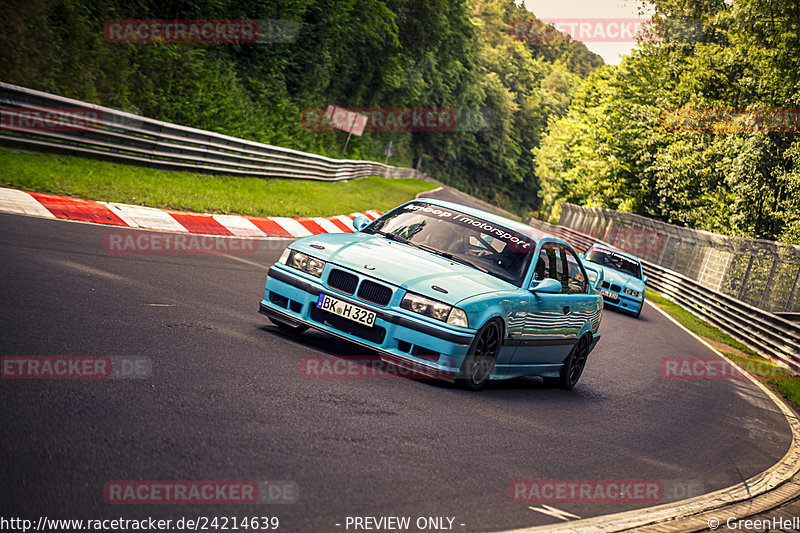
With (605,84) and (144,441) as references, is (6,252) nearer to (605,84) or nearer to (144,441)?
(144,441)

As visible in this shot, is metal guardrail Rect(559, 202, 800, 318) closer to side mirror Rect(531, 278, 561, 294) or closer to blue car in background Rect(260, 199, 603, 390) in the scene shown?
blue car in background Rect(260, 199, 603, 390)

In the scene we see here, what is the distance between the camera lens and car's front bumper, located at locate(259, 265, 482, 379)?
21.0ft

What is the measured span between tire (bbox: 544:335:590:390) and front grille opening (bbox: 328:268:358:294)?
9.82 feet

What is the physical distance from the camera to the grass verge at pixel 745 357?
13453mm

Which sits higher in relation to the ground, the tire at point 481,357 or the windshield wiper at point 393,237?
the windshield wiper at point 393,237

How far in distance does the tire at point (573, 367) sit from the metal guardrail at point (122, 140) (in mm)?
9483

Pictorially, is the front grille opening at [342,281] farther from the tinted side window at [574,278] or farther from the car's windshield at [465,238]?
the tinted side window at [574,278]

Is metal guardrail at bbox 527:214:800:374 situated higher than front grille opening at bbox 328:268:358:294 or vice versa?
front grille opening at bbox 328:268:358:294

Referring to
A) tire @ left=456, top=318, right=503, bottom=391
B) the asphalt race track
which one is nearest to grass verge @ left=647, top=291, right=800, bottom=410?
the asphalt race track

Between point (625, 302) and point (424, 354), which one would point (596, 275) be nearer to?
point (625, 302)

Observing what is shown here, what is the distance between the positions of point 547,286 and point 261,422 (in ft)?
11.6

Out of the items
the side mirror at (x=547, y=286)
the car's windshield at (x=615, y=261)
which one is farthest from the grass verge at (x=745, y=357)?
the side mirror at (x=547, y=286)

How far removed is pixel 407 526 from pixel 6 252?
5.67 metres

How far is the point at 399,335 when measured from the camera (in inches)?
254
